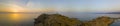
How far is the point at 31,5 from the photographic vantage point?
1.81m

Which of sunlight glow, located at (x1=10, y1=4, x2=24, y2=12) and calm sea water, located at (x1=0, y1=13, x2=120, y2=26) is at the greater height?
sunlight glow, located at (x1=10, y1=4, x2=24, y2=12)

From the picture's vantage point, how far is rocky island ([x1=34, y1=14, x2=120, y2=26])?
172cm

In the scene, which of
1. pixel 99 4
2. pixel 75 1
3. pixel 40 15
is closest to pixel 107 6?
pixel 99 4

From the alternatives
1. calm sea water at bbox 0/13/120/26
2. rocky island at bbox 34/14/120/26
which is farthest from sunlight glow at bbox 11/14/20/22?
rocky island at bbox 34/14/120/26

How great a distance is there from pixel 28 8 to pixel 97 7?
38 centimetres

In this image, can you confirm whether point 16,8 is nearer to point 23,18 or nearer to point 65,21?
point 23,18

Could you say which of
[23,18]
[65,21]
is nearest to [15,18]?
[23,18]

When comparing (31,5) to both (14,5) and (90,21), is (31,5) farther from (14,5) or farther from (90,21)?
(90,21)

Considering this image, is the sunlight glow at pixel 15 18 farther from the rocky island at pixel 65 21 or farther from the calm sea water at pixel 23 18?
the rocky island at pixel 65 21

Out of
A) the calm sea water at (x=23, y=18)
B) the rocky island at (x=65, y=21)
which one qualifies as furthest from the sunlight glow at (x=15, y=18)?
the rocky island at (x=65, y=21)

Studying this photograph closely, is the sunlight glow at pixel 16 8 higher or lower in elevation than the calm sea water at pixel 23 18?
higher

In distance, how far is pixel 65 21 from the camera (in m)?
1.72

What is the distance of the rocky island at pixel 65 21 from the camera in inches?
67.6

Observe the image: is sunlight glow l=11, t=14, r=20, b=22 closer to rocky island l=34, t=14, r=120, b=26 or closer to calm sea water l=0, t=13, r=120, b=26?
calm sea water l=0, t=13, r=120, b=26
